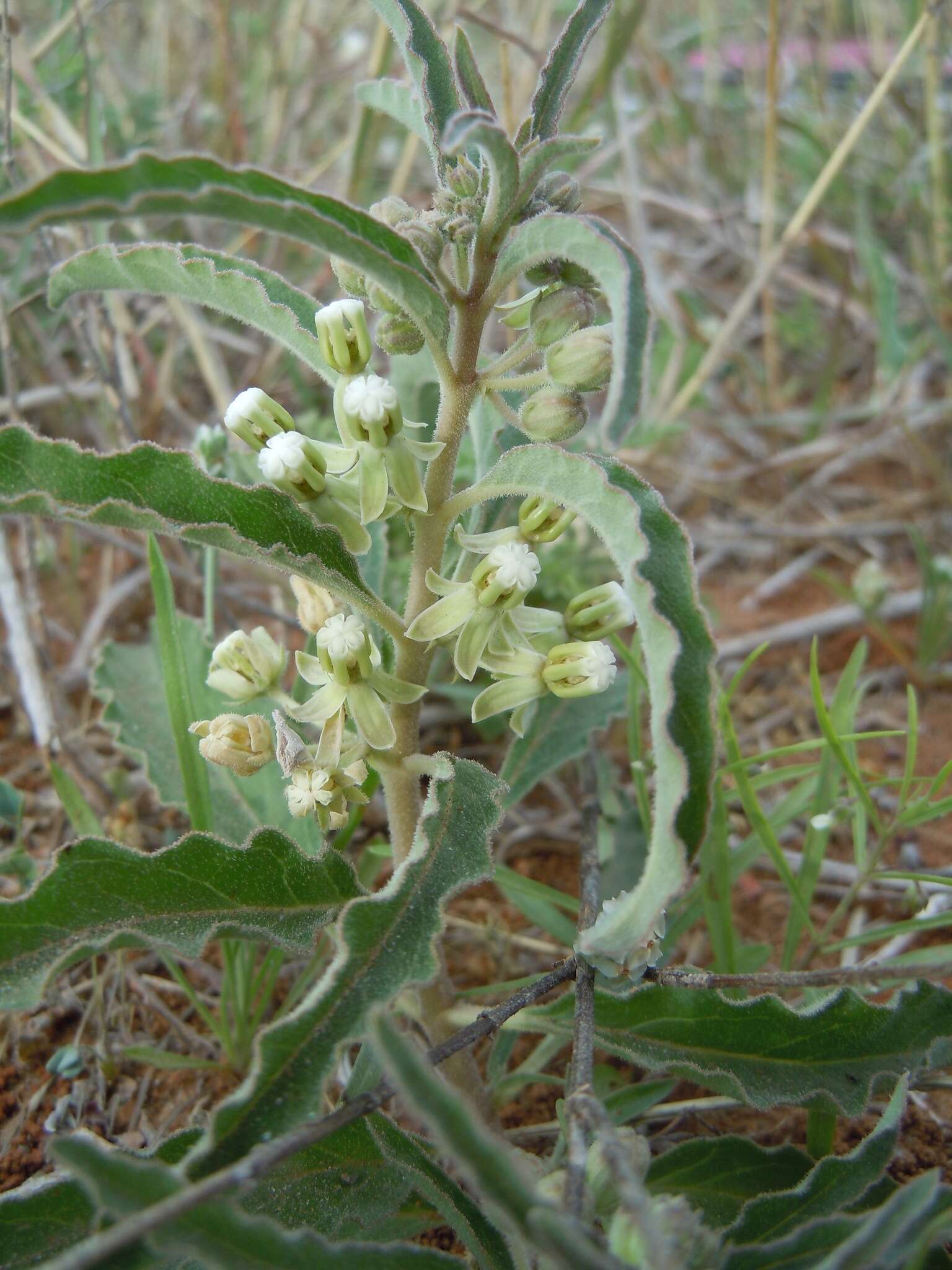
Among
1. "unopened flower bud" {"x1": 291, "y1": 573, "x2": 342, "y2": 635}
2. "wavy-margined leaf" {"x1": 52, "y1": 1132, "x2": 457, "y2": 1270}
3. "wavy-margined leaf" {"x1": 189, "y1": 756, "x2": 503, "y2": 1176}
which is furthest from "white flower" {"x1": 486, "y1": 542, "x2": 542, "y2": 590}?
"wavy-margined leaf" {"x1": 52, "y1": 1132, "x2": 457, "y2": 1270}

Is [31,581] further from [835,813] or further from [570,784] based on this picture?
[835,813]

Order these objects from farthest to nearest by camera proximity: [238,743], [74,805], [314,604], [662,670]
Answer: [74,805] → [314,604] → [238,743] → [662,670]

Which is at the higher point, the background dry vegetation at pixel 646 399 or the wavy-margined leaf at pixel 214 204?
the wavy-margined leaf at pixel 214 204

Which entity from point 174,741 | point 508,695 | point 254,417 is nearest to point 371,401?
point 254,417

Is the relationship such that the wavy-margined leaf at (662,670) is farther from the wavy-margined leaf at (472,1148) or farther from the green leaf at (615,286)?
the wavy-margined leaf at (472,1148)

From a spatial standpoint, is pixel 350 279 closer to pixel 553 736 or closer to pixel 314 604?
pixel 314 604

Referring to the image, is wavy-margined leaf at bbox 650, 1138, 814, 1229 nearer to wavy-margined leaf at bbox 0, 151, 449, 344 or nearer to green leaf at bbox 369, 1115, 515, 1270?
green leaf at bbox 369, 1115, 515, 1270

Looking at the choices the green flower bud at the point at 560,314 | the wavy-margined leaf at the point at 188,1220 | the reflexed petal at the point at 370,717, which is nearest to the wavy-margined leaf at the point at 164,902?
the reflexed petal at the point at 370,717
